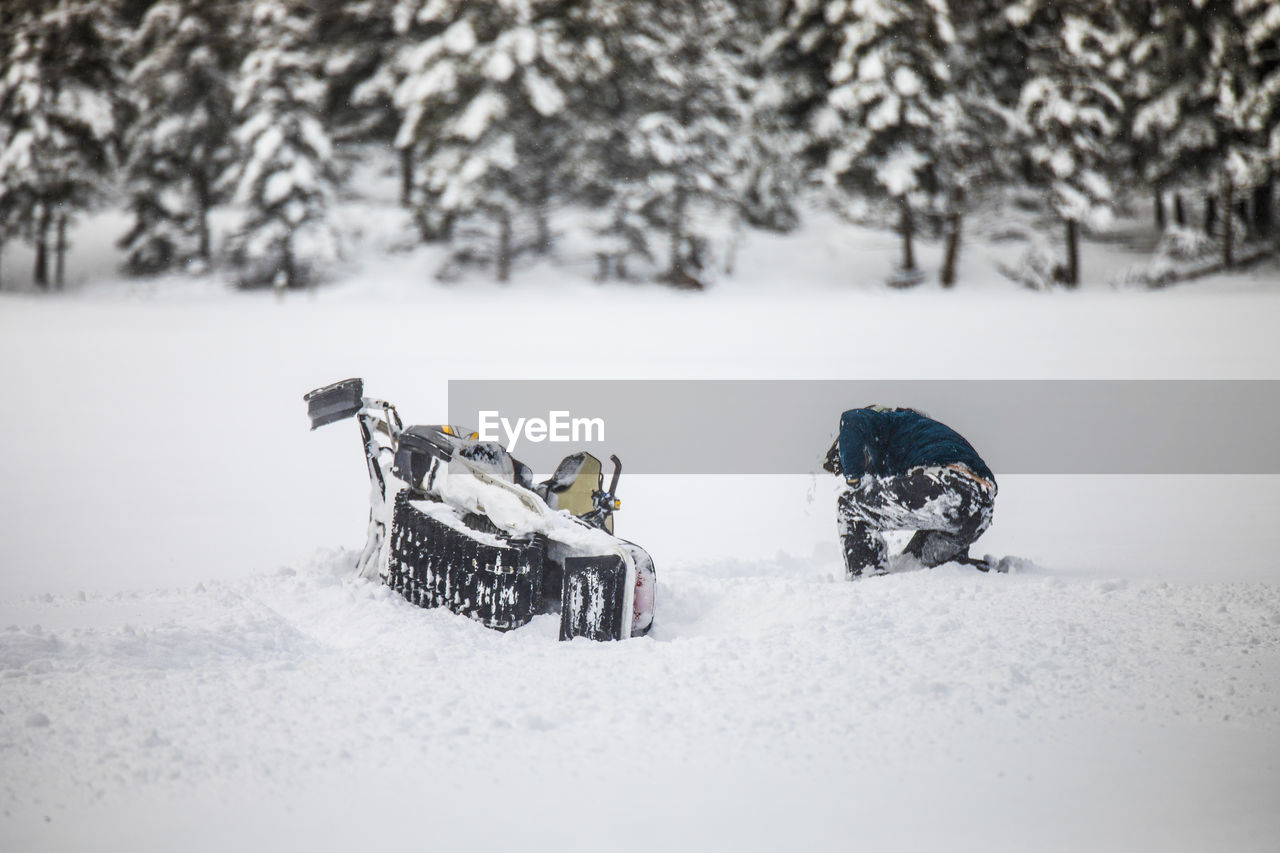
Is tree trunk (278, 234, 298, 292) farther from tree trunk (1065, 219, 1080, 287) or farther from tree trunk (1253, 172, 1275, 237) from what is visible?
tree trunk (1253, 172, 1275, 237)

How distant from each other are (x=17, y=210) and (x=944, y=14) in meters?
25.0

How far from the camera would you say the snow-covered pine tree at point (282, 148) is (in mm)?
27078

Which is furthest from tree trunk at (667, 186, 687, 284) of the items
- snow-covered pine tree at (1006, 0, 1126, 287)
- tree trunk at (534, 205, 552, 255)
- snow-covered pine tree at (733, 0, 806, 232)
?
snow-covered pine tree at (1006, 0, 1126, 287)

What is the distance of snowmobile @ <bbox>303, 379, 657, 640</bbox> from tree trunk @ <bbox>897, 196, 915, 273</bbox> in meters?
23.3

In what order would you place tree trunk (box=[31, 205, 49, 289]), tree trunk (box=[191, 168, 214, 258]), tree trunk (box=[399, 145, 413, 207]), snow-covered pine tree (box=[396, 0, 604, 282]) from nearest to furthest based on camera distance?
snow-covered pine tree (box=[396, 0, 604, 282])
tree trunk (box=[31, 205, 49, 289])
tree trunk (box=[191, 168, 214, 258])
tree trunk (box=[399, 145, 413, 207])

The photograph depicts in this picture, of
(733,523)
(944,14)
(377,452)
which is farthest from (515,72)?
(377,452)

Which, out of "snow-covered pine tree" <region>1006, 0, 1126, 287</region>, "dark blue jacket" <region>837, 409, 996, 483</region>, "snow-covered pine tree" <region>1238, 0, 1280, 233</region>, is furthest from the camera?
"snow-covered pine tree" <region>1006, 0, 1126, 287</region>

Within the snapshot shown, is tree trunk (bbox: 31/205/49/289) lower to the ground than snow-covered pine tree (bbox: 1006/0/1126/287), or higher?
lower

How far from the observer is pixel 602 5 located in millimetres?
28891

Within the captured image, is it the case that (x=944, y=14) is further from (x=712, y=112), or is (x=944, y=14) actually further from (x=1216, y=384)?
(x=1216, y=384)

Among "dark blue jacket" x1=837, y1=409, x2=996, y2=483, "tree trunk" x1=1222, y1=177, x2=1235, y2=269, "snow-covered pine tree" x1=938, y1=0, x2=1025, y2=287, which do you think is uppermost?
"snow-covered pine tree" x1=938, y1=0, x2=1025, y2=287

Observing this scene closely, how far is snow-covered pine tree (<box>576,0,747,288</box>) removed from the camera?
89.2 feet

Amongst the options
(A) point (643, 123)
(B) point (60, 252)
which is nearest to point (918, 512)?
(A) point (643, 123)

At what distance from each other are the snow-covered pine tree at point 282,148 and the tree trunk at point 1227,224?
23228 millimetres
